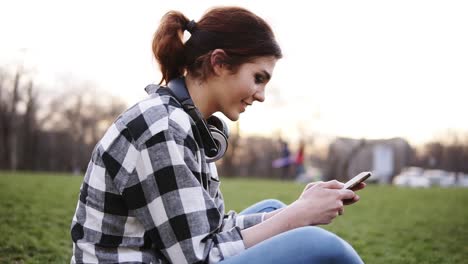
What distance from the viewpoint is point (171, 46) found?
1872 mm

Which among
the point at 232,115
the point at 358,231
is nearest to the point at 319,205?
the point at 232,115

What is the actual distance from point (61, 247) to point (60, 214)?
6.39 feet

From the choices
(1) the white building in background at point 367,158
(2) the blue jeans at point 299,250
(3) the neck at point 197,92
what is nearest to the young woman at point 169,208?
(2) the blue jeans at point 299,250

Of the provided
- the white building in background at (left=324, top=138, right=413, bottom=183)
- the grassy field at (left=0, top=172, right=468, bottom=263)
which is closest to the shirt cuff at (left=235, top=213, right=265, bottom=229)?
the grassy field at (left=0, top=172, right=468, bottom=263)

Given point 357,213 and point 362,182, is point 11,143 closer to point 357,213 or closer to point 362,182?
point 357,213

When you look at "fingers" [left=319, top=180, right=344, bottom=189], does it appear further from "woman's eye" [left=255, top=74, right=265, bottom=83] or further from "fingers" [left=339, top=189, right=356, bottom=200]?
"woman's eye" [left=255, top=74, right=265, bottom=83]

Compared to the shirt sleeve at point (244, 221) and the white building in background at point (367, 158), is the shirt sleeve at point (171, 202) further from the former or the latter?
the white building in background at point (367, 158)

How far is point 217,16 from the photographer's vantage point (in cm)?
184

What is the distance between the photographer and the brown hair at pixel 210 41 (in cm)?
179

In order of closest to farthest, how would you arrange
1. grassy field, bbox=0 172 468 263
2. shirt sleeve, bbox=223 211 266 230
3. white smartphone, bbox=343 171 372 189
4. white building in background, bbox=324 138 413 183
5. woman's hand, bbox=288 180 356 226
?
woman's hand, bbox=288 180 356 226, white smartphone, bbox=343 171 372 189, shirt sleeve, bbox=223 211 266 230, grassy field, bbox=0 172 468 263, white building in background, bbox=324 138 413 183

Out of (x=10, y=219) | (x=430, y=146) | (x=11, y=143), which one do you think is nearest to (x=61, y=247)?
(x=10, y=219)

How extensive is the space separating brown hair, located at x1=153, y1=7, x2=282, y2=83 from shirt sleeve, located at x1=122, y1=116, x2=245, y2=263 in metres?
0.47

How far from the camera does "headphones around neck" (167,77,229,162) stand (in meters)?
1.65

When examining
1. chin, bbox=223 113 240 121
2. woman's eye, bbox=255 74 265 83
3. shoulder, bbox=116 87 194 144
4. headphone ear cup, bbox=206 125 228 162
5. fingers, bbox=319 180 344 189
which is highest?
woman's eye, bbox=255 74 265 83
